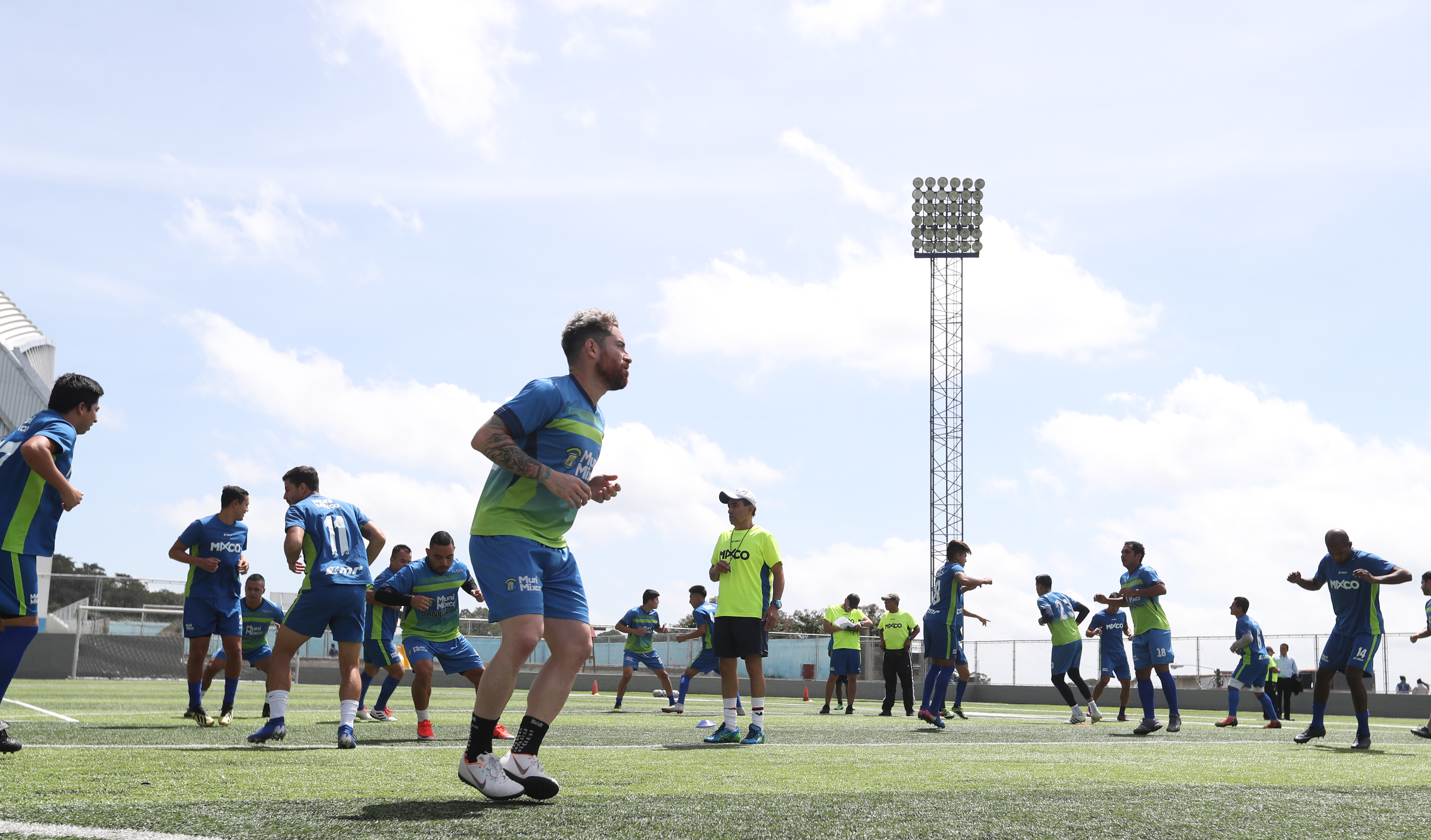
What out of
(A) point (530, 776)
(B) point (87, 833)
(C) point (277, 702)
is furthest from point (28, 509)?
(A) point (530, 776)

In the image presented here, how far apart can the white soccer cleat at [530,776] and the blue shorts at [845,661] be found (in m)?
14.5

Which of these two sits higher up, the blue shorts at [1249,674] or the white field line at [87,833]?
the blue shorts at [1249,674]

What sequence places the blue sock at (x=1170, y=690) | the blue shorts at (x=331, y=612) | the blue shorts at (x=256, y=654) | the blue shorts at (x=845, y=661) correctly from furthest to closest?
the blue shorts at (x=845, y=661)
the blue shorts at (x=256, y=654)
the blue sock at (x=1170, y=690)
the blue shorts at (x=331, y=612)

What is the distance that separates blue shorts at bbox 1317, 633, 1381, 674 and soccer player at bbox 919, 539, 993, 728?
3.27 metres

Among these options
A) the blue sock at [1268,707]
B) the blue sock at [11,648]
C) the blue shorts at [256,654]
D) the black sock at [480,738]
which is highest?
the blue sock at [11,648]

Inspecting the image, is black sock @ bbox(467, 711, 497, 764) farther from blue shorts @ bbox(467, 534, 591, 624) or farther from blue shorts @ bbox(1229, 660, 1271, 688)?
blue shorts @ bbox(1229, 660, 1271, 688)

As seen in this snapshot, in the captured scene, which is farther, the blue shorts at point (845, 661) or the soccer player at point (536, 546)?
the blue shorts at point (845, 661)

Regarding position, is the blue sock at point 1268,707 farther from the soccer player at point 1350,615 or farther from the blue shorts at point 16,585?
the blue shorts at point 16,585

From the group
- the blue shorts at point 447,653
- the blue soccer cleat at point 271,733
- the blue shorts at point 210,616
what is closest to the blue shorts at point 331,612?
the blue soccer cleat at point 271,733

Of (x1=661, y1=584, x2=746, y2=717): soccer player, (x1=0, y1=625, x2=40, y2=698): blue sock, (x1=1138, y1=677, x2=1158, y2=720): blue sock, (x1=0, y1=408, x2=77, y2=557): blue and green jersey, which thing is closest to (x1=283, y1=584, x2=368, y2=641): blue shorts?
(x1=0, y1=625, x2=40, y2=698): blue sock

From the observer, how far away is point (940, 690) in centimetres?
1173

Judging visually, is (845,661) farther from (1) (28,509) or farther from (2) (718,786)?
(1) (28,509)

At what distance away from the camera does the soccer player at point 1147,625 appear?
11.3 m

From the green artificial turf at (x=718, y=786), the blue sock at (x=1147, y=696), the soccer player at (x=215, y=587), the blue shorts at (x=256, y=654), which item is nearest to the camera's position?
the green artificial turf at (x=718, y=786)
